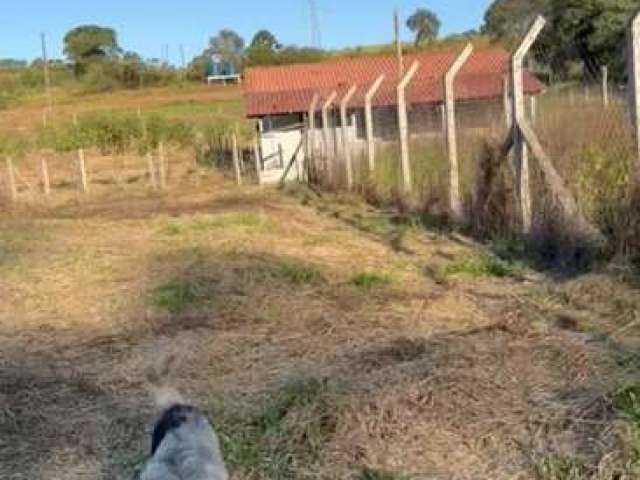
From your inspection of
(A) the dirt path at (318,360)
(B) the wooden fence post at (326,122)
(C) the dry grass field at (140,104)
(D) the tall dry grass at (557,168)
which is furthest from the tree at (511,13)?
(C) the dry grass field at (140,104)

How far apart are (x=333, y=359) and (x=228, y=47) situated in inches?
3643

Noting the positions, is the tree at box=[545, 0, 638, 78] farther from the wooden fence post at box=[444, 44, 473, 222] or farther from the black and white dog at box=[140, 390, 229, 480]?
the black and white dog at box=[140, 390, 229, 480]

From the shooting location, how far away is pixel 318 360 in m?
5.97

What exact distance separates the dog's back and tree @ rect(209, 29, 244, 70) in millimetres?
84532

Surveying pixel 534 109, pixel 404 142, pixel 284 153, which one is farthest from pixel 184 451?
pixel 284 153

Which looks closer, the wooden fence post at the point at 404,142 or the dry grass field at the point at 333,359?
the dry grass field at the point at 333,359

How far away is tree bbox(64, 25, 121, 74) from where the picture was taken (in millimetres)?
92438

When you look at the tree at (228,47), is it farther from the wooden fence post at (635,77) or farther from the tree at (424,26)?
the wooden fence post at (635,77)

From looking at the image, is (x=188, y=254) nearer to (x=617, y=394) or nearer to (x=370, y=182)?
(x=370, y=182)

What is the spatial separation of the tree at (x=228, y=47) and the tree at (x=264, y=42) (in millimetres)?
1749

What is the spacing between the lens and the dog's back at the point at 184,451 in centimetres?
309

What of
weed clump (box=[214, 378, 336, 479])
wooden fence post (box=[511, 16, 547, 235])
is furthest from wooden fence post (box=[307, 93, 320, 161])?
weed clump (box=[214, 378, 336, 479])

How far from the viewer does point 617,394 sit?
14.9ft

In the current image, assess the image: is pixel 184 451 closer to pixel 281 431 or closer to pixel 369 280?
pixel 281 431
